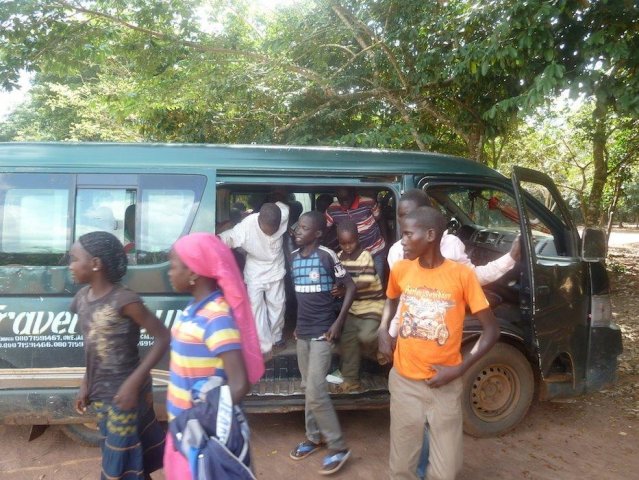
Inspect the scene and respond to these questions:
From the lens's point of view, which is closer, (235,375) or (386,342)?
(235,375)

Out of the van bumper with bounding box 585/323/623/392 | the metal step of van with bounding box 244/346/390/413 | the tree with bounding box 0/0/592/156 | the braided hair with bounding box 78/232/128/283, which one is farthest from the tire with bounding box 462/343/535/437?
the tree with bounding box 0/0/592/156

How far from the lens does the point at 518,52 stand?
5.18m

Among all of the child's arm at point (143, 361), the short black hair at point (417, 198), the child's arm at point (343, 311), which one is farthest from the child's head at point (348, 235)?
the child's arm at point (143, 361)

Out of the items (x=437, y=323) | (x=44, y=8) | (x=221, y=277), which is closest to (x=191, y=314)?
(x=221, y=277)

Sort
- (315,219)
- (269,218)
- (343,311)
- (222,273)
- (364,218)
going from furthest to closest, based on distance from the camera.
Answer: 1. (364,218)
2. (269,218)
3. (315,219)
4. (343,311)
5. (222,273)

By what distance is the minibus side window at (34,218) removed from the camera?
3188 mm

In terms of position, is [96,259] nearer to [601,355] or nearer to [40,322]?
[40,322]

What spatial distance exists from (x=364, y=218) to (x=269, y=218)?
2.85 ft

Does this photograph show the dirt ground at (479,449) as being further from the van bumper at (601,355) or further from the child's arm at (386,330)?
the child's arm at (386,330)

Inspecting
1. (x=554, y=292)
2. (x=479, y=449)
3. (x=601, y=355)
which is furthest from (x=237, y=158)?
(x=601, y=355)

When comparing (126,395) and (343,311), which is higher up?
(343,311)

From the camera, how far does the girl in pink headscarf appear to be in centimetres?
187

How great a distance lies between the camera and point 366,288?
3.65 meters

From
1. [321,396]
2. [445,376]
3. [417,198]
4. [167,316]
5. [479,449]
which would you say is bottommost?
[479,449]
